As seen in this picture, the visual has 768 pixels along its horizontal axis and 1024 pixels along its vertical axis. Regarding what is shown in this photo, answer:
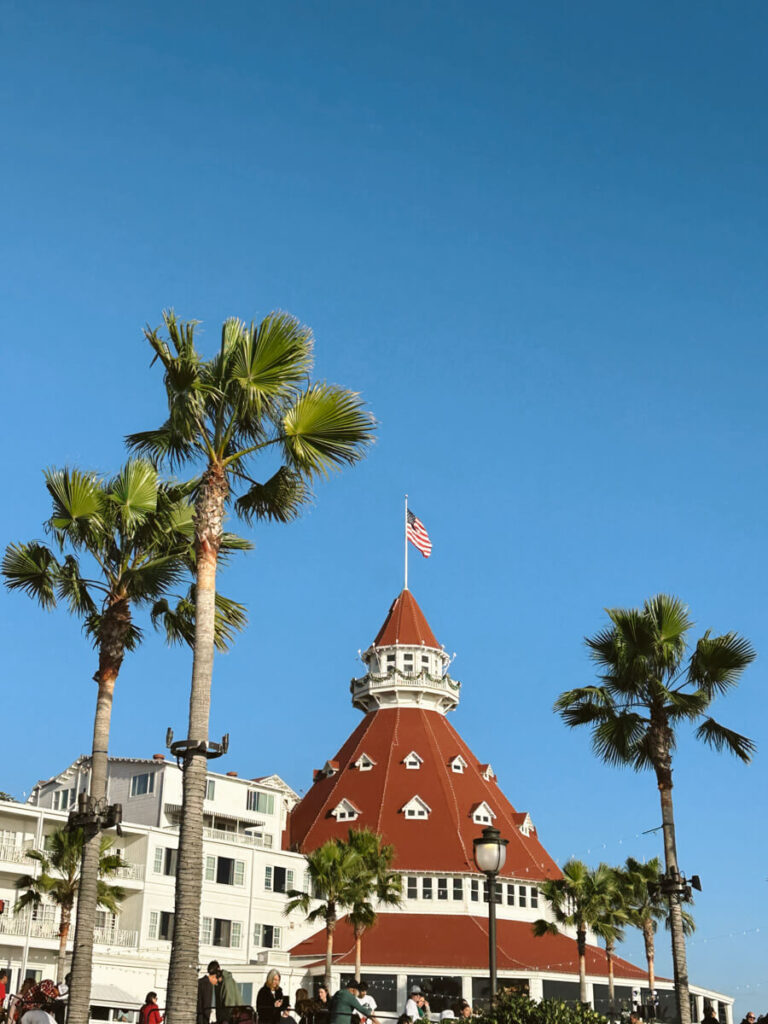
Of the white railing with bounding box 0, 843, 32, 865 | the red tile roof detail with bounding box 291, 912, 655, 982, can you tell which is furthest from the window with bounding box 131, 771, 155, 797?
the red tile roof detail with bounding box 291, 912, 655, 982

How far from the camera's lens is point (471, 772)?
77.0 m

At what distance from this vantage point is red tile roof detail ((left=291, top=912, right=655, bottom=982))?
198 feet

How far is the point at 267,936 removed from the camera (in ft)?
210

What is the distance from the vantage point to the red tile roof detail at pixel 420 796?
6906cm

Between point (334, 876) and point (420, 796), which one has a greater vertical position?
point (420, 796)

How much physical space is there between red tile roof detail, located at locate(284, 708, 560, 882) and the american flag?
37.4 ft

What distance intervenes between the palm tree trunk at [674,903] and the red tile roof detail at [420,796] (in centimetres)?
4177

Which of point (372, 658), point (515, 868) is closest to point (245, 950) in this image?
point (515, 868)

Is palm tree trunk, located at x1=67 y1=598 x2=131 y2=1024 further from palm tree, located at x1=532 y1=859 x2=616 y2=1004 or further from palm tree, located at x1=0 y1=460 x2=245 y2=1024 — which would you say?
palm tree, located at x1=532 y1=859 x2=616 y2=1004

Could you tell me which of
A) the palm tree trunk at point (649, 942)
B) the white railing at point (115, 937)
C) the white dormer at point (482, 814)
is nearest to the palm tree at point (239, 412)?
the white railing at point (115, 937)

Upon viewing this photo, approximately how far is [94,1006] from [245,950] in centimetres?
1238

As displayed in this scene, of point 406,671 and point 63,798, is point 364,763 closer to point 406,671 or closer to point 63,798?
point 406,671

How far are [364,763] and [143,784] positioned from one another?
17.3 m

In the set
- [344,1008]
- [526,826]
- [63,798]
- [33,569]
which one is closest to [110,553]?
[33,569]
